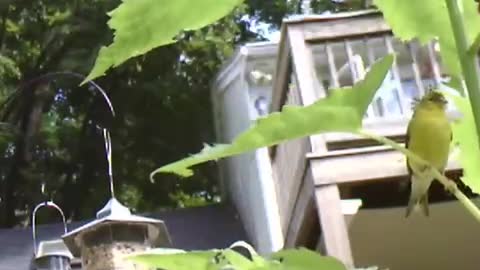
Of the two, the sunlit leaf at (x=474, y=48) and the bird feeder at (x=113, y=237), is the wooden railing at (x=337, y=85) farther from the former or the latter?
the sunlit leaf at (x=474, y=48)

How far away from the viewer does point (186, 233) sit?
7.75 meters

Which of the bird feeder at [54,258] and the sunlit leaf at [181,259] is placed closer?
the sunlit leaf at [181,259]

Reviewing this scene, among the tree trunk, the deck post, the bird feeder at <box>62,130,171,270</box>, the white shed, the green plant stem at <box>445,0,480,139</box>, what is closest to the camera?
the green plant stem at <box>445,0,480,139</box>

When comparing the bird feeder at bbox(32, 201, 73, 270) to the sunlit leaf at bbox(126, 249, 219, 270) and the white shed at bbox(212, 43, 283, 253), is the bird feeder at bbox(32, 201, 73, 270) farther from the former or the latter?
the sunlit leaf at bbox(126, 249, 219, 270)

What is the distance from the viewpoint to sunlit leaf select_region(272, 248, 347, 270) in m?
0.54

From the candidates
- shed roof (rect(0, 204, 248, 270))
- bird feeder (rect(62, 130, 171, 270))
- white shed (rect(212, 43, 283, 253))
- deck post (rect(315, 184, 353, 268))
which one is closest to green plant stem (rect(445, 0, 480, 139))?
bird feeder (rect(62, 130, 171, 270))

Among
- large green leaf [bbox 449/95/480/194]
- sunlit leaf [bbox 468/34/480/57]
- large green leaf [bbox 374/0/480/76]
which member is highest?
large green leaf [bbox 374/0/480/76]

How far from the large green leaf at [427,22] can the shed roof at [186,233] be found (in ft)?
21.9

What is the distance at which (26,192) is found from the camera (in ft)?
36.3

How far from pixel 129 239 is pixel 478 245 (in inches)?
80.6

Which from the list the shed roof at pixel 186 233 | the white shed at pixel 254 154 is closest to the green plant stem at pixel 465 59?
the white shed at pixel 254 154

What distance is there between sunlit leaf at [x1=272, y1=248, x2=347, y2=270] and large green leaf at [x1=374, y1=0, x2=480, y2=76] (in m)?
0.11

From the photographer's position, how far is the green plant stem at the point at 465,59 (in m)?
0.51

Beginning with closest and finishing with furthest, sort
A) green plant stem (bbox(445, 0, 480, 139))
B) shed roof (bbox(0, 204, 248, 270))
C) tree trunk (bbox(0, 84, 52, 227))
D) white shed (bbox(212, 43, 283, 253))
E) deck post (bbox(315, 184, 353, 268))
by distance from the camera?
green plant stem (bbox(445, 0, 480, 139)) → deck post (bbox(315, 184, 353, 268)) → white shed (bbox(212, 43, 283, 253)) → shed roof (bbox(0, 204, 248, 270)) → tree trunk (bbox(0, 84, 52, 227))
